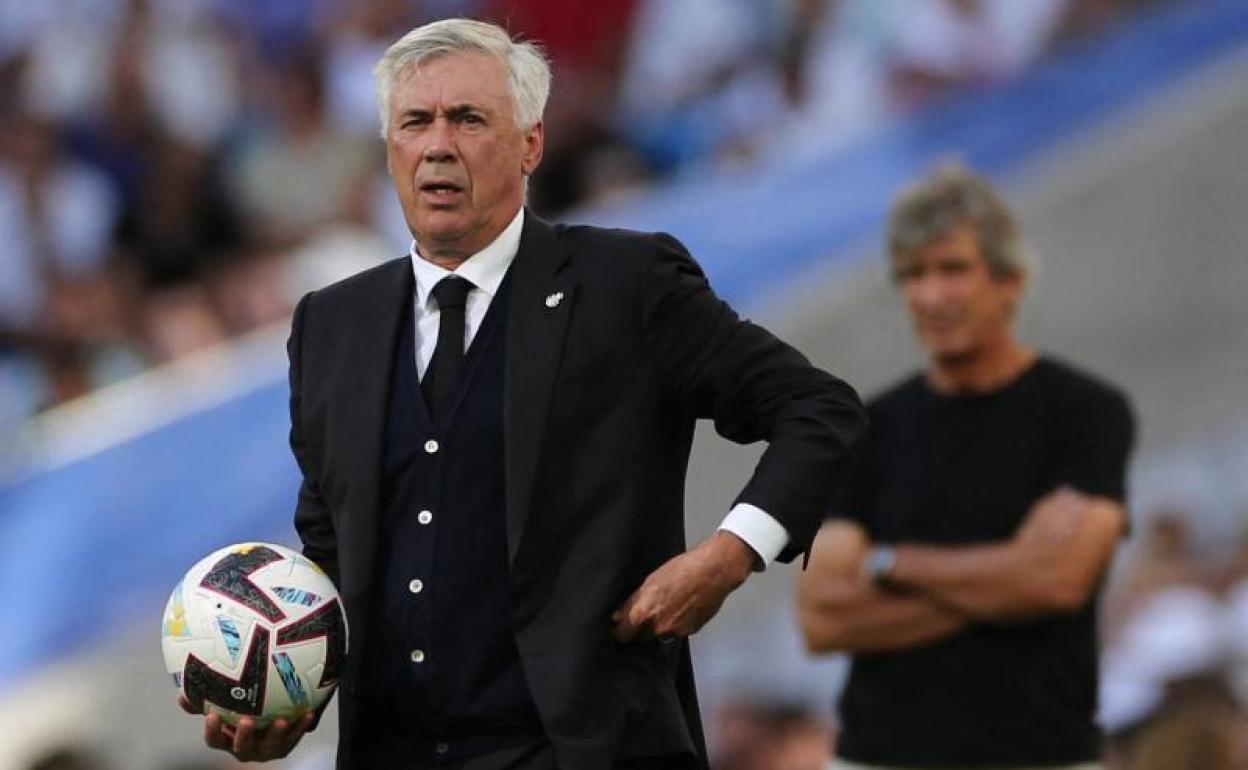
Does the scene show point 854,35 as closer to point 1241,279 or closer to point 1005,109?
point 1005,109

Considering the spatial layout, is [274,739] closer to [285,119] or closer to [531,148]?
[531,148]

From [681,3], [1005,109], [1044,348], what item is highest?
[681,3]

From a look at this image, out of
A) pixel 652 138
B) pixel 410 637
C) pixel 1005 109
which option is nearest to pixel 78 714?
pixel 652 138

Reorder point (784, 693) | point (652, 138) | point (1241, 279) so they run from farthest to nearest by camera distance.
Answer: point (652, 138)
point (1241, 279)
point (784, 693)

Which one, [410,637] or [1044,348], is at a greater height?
[1044,348]

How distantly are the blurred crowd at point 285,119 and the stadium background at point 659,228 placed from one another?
0.01 meters

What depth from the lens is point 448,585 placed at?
3.79 m

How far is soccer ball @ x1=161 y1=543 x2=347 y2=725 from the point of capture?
3.79 metres

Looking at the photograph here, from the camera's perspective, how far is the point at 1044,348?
8.96 m

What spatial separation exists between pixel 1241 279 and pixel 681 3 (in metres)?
2.99

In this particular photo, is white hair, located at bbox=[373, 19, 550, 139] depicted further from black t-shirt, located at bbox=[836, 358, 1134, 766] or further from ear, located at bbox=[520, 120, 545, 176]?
black t-shirt, located at bbox=[836, 358, 1134, 766]

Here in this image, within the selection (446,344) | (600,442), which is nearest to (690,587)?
(600,442)

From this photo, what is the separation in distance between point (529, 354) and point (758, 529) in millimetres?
463

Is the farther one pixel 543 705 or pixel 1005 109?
pixel 1005 109
